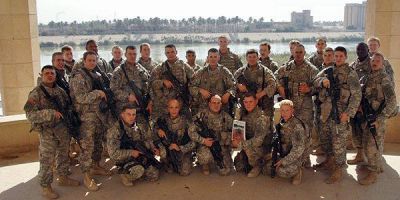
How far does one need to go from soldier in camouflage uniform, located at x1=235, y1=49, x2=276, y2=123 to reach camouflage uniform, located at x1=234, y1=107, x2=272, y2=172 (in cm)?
24

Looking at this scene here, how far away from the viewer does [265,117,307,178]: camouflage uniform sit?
16.1 ft

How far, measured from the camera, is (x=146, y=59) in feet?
20.6

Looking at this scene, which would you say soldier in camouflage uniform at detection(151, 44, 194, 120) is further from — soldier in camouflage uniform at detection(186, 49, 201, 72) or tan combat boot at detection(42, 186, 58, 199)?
tan combat boot at detection(42, 186, 58, 199)

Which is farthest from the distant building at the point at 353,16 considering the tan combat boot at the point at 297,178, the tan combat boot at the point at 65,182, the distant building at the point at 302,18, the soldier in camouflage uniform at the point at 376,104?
the tan combat boot at the point at 65,182

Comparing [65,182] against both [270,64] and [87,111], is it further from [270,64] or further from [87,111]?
[270,64]

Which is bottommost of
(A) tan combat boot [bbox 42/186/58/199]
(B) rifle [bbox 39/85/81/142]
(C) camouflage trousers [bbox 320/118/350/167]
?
(A) tan combat boot [bbox 42/186/58/199]

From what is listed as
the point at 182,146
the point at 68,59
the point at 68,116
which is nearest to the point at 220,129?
the point at 182,146

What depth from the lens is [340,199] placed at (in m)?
4.58

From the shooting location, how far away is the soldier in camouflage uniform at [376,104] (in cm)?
498

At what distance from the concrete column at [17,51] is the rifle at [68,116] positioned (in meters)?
3.92

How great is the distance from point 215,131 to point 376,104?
2.14m

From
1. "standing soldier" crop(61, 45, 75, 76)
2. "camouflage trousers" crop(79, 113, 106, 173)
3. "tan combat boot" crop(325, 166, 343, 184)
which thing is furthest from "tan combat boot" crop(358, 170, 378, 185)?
"standing soldier" crop(61, 45, 75, 76)

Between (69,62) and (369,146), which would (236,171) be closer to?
(369,146)

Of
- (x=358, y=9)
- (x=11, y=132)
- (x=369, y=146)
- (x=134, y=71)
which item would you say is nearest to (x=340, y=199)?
(x=369, y=146)
